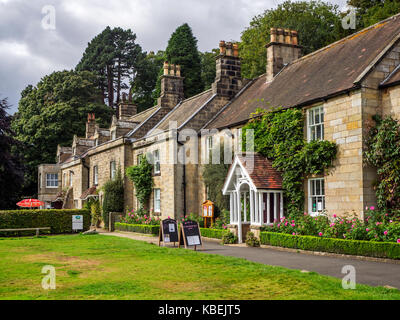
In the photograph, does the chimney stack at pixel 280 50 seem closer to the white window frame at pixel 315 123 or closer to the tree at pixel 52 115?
the white window frame at pixel 315 123

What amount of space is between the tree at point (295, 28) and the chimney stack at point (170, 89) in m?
10.0

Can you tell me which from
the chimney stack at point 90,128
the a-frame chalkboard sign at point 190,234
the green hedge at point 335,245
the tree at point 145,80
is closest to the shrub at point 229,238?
the green hedge at point 335,245

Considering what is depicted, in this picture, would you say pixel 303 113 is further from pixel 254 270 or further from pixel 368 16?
pixel 368 16

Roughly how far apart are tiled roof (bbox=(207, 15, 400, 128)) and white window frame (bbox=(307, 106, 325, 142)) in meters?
0.47

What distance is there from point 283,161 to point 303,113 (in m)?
2.08

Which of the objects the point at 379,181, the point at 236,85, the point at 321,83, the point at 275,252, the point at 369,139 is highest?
the point at 236,85

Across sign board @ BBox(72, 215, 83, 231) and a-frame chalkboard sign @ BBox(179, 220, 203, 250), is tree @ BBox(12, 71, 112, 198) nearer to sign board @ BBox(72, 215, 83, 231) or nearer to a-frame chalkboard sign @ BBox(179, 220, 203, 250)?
sign board @ BBox(72, 215, 83, 231)

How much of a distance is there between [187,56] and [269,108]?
3352cm

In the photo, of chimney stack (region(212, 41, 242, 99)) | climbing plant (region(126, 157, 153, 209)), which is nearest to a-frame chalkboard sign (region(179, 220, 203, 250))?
climbing plant (region(126, 157, 153, 209))

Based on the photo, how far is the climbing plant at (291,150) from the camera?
1670 cm

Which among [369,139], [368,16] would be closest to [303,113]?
[369,139]

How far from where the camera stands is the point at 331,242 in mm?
13984

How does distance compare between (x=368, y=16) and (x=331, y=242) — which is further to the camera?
(x=368, y=16)

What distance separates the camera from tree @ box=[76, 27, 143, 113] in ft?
222
